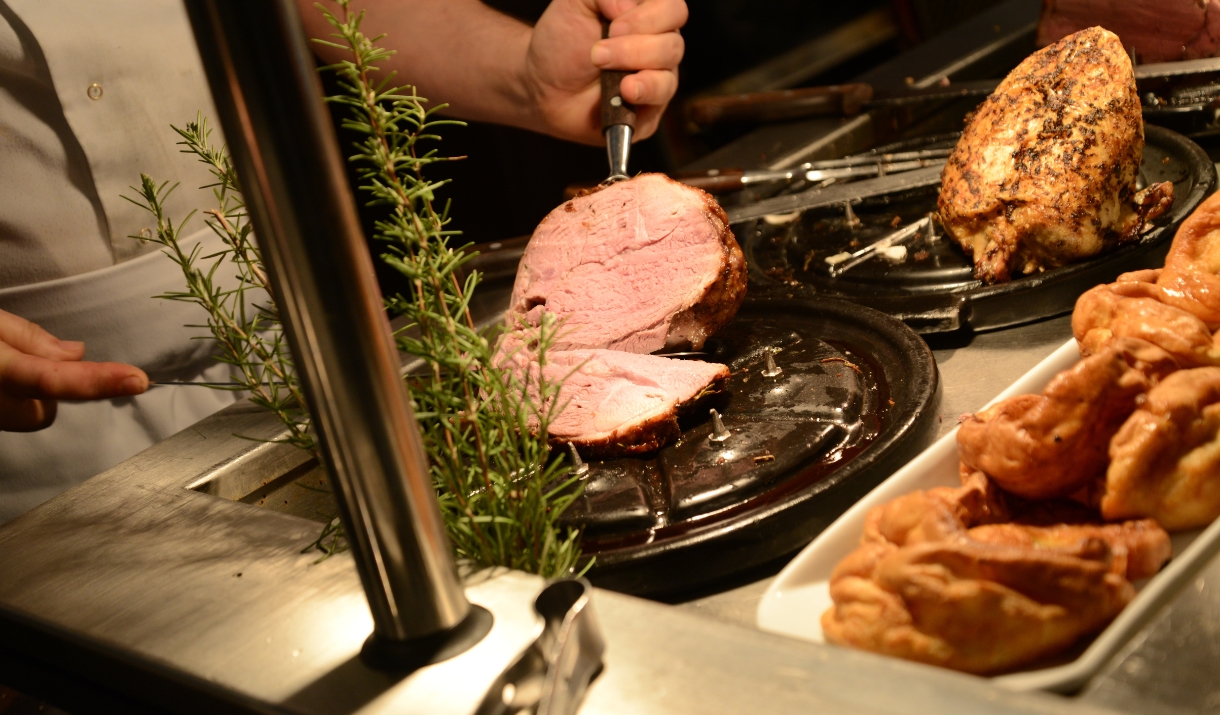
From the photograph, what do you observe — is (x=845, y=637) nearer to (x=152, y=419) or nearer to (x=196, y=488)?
(x=196, y=488)

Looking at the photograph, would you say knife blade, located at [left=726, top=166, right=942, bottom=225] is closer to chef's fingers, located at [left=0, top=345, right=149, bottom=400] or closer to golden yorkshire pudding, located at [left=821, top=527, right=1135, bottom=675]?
chef's fingers, located at [left=0, top=345, right=149, bottom=400]

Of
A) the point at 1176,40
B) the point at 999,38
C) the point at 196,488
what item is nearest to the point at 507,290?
the point at 196,488

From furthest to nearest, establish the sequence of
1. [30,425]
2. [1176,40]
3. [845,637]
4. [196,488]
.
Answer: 1. [1176,40]
2. [30,425]
3. [196,488]
4. [845,637]

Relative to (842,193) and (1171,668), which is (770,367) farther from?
(1171,668)

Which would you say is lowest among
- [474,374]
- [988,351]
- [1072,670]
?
[988,351]

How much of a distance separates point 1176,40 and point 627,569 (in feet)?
7.90

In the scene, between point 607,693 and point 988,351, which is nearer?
point 607,693

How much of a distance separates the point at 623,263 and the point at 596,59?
86cm

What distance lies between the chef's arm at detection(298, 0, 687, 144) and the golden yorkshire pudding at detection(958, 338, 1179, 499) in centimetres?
179

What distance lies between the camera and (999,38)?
12.0ft

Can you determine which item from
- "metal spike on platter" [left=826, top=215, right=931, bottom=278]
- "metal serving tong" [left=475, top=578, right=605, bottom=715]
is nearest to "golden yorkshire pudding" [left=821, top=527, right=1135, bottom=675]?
"metal serving tong" [left=475, top=578, right=605, bottom=715]

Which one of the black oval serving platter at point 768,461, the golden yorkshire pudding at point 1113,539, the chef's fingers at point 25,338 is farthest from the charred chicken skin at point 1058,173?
the chef's fingers at point 25,338

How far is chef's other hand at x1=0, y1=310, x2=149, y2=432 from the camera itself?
5.74ft

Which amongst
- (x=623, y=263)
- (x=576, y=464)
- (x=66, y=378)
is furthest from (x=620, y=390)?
(x=66, y=378)
